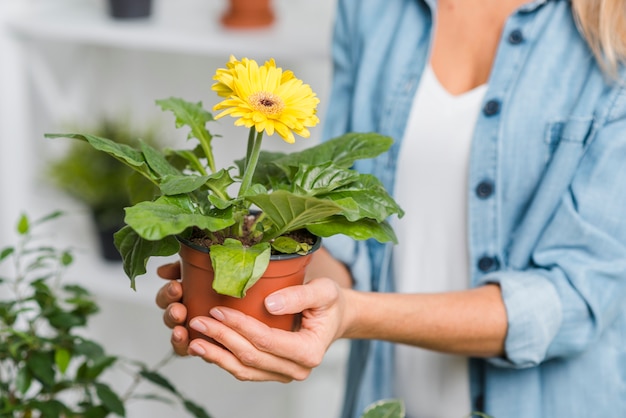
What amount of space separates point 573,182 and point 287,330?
0.44 meters

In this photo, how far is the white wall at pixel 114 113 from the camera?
1784 millimetres

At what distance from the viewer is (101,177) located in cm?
183

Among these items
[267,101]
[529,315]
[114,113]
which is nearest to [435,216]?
[529,315]

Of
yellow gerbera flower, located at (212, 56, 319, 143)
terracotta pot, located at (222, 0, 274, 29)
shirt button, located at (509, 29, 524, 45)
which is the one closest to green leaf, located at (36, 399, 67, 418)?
yellow gerbera flower, located at (212, 56, 319, 143)

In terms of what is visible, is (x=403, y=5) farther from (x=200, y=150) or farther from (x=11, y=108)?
(x=11, y=108)

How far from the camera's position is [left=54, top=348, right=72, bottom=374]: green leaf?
977mm

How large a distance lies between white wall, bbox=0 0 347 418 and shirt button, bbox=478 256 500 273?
2.04 feet

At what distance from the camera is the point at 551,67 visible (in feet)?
3.54

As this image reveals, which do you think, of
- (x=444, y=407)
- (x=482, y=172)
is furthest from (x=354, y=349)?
(x=482, y=172)

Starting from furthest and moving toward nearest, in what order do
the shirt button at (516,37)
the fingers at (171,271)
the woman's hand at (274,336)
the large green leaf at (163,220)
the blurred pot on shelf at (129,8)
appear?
the blurred pot on shelf at (129,8) → the shirt button at (516,37) → the fingers at (171,271) → the woman's hand at (274,336) → the large green leaf at (163,220)

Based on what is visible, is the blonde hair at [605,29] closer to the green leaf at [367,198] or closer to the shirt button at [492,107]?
the shirt button at [492,107]

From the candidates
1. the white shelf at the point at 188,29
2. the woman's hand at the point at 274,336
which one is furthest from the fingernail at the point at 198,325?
the white shelf at the point at 188,29

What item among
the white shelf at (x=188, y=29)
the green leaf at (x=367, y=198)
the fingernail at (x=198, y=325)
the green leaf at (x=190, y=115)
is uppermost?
the white shelf at (x=188, y=29)

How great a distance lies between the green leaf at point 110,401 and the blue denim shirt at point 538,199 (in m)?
0.35
